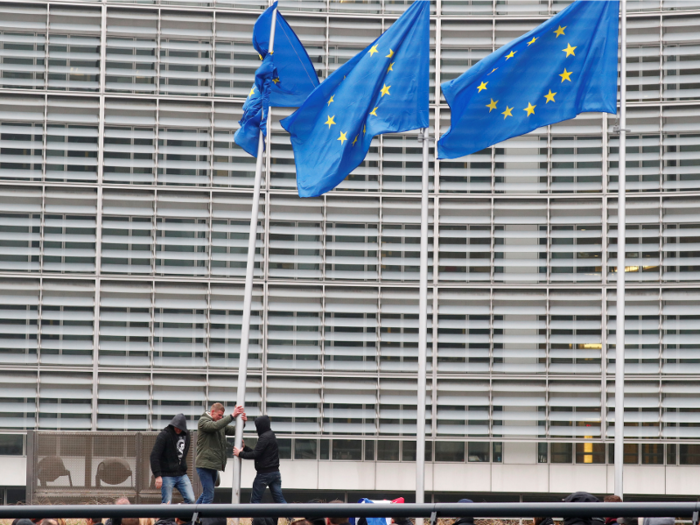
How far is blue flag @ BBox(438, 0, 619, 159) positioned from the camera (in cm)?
1209

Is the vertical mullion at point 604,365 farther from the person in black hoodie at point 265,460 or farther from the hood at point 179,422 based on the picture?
the hood at point 179,422

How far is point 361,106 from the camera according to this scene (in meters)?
12.5

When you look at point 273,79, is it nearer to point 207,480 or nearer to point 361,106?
point 361,106

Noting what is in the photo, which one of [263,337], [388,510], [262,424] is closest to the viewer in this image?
[388,510]

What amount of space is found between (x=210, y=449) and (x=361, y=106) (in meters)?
5.63

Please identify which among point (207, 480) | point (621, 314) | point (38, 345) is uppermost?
point (621, 314)

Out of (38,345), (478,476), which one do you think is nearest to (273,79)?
(38,345)

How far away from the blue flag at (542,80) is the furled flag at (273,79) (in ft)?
8.47

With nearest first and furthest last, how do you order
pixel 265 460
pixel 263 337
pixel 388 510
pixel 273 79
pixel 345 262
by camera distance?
1. pixel 388 510
2. pixel 265 460
3. pixel 273 79
4. pixel 263 337
5. pixel 345 262

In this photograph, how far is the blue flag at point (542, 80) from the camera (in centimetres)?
1209

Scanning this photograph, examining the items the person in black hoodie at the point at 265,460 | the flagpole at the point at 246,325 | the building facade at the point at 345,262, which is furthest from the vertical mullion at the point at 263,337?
the person in black hoodie at the point at 265,460

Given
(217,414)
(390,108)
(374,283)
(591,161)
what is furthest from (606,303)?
(217,414)

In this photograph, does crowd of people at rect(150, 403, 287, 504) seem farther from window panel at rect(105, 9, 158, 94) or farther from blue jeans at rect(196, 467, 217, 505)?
window panel at rect(105, 9, 158, 94)

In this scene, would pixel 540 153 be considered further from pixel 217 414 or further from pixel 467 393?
pixel 217 414
